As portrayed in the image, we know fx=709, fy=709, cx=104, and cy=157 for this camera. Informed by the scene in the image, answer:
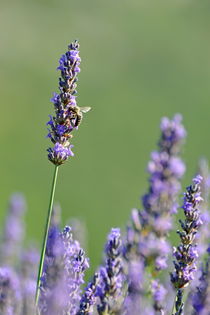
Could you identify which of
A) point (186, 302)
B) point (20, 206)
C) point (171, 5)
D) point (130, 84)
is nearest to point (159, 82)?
point (130, 84)

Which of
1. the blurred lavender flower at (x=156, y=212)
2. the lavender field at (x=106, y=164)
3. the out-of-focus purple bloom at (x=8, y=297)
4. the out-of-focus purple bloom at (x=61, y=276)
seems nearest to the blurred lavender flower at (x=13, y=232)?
the lavender field at (x=106, y=164)

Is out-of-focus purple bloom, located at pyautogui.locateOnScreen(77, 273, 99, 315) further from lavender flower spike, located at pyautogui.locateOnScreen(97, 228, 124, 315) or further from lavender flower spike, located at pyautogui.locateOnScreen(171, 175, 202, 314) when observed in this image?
lavender flower spike, located at pyautogui.locateOnScreen(171, 175, 202, 314)

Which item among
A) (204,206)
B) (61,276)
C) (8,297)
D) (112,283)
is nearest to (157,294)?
(112,283)

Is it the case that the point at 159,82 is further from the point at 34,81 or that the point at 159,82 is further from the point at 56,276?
the point at 56,276

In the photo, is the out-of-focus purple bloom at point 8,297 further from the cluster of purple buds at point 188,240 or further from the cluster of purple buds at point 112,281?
the cluster of purple buds at point 188,240

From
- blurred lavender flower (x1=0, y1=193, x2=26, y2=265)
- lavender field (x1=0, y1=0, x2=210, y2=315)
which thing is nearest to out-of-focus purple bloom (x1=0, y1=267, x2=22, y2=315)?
lavender field (x1=0, y1=0, x2=210, y2=315)

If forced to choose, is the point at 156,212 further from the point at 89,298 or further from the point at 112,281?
the point at 89,298
